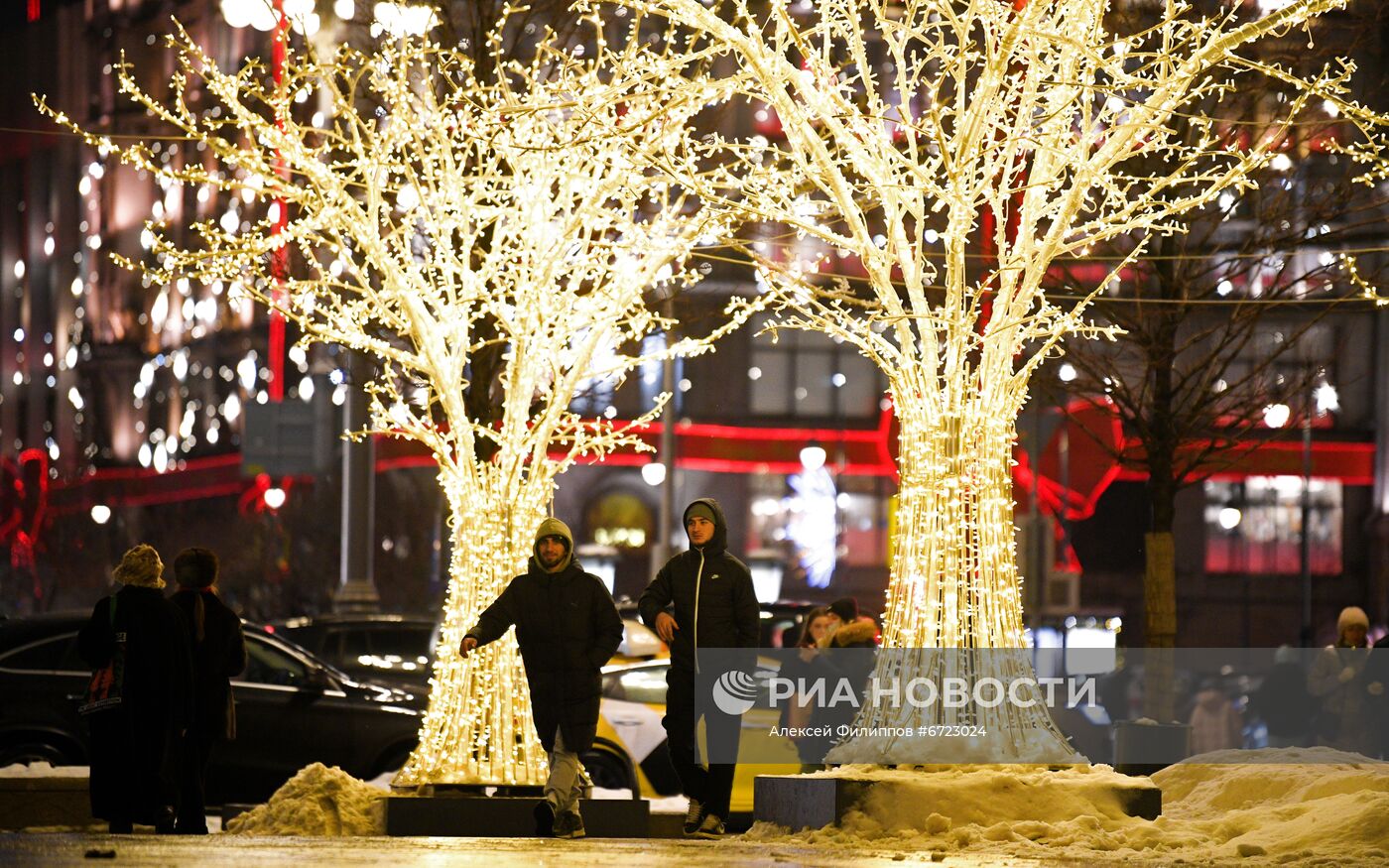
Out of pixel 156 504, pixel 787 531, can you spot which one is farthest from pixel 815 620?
pixel 156 504

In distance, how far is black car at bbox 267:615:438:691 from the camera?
816 inches

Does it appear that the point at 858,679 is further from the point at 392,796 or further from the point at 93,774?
the point at 93,774

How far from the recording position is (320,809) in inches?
446

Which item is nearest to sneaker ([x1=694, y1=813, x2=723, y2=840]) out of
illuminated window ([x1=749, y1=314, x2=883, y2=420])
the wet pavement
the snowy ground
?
the snowy ground

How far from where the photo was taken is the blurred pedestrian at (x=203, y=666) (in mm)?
11094

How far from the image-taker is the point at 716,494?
5503 cm

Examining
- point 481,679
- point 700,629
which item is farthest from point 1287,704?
point 700,629

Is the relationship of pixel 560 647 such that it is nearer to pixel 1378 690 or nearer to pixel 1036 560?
pixel 1378 690

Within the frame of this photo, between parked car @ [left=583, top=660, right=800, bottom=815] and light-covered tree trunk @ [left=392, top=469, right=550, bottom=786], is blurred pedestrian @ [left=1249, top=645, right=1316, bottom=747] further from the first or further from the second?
light-covered tree trunk @ [left=392, top=469, right=550, bottom=786]

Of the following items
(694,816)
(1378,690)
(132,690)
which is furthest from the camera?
(1378,690)

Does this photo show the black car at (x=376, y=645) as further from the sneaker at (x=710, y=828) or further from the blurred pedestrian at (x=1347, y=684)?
the sneaker at (x=710, y=828)

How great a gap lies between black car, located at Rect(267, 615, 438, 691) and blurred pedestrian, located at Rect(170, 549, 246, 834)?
9.30 metres

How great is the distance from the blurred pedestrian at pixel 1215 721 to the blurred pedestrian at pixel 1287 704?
28.4 inches

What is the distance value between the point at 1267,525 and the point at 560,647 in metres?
46.4
